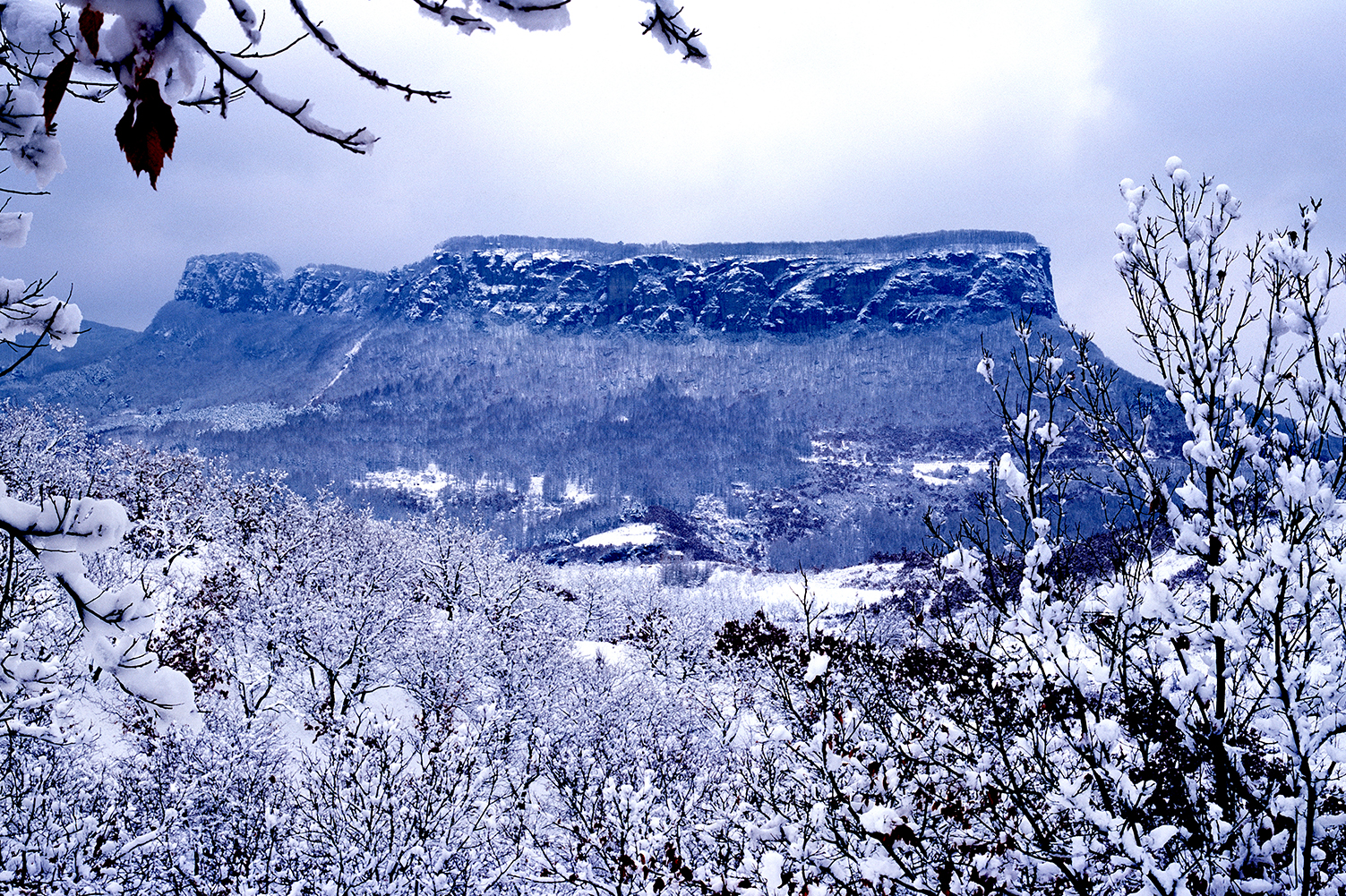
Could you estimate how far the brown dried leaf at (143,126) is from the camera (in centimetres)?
115

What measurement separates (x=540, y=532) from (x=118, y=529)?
145033mm

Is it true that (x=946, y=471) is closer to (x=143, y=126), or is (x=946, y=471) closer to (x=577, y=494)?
(x=577, y=494)

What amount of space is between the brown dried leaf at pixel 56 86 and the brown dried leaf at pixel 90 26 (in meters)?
0.04

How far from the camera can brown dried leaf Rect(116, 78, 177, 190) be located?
1151mm

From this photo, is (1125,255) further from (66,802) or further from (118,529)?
(66,802)

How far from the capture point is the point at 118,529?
192 centimetres

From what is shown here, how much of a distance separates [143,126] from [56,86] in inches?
6.1

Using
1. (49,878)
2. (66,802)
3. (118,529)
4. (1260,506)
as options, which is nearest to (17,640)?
(118,529)

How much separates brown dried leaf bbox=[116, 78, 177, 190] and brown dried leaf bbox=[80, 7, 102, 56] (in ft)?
0.27

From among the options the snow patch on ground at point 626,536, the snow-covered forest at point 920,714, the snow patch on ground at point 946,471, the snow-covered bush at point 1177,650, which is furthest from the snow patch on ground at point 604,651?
the snow patch on ground at point 946,471

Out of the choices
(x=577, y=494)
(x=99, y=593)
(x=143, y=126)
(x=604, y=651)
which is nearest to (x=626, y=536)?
(x=577, y=494)

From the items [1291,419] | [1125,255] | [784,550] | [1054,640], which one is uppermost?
[1125,255]

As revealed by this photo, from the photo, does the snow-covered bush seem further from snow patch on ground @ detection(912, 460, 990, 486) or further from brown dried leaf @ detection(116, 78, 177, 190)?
snow patch on ground @ detection(912, 460, 990, 486)

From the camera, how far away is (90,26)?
1172 millimetres
